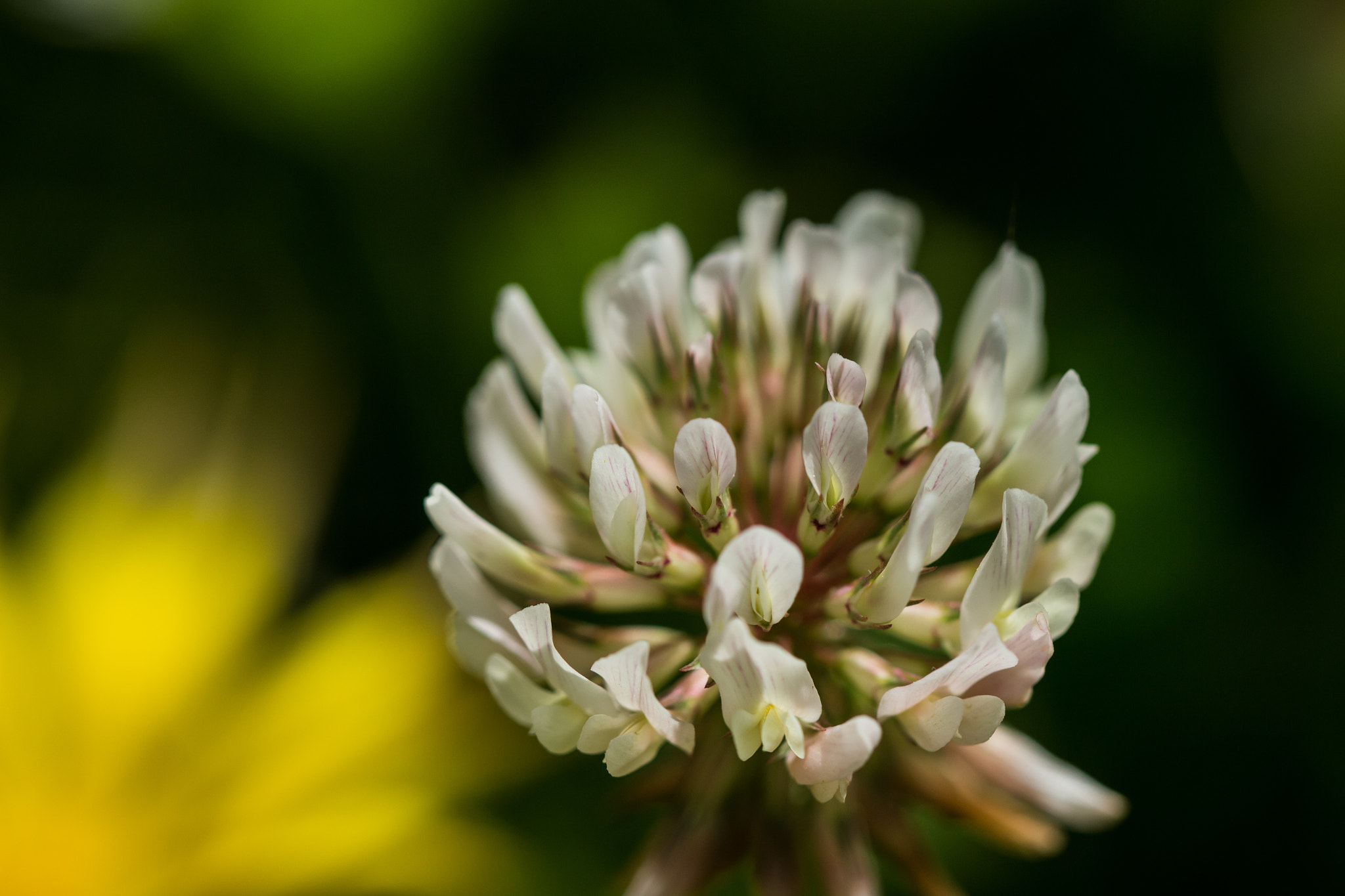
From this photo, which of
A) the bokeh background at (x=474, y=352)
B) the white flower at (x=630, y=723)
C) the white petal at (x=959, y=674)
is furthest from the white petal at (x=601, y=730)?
the bokeh background at (x=474, y=352)

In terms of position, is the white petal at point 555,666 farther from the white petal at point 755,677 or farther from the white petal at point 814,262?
the white petal at point 814,262

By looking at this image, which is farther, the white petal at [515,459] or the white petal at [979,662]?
the white petal at [515,459]

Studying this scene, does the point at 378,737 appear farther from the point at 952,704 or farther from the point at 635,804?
the point at 952,704

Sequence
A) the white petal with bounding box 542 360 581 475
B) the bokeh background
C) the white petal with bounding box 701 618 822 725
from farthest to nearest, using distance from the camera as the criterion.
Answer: the bokeh background
the white petal with bounding box 542 360 581 475
the white petal with bounding box 701 618 822 725

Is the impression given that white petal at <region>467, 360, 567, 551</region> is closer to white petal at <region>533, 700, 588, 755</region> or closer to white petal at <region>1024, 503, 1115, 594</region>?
white petal at <region>533, 700, 588, 755</region>

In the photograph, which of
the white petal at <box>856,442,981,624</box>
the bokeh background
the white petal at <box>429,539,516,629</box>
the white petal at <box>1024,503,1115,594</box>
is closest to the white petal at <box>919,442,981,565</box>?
the white petal at <box>856,442,981,624</box>

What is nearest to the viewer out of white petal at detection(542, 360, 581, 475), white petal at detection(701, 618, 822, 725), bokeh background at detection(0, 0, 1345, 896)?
white petal at detection(701, 618, 822, 725)

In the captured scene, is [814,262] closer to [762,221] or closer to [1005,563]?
[762,221]
